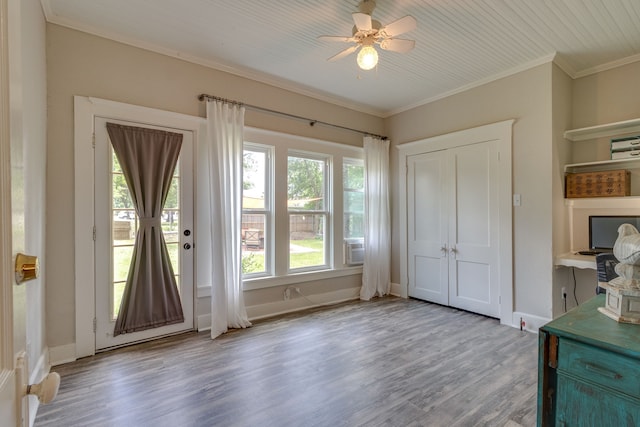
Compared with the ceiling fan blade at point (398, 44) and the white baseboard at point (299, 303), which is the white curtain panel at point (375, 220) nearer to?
the white baseboard at point (299, 303)

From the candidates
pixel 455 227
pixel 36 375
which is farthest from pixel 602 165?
pixel 36 375

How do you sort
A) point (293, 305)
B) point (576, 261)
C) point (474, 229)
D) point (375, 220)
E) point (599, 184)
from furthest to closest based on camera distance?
point (375, 220)
point (293, 305)
point (474, 229)
point (599, 184)
point (576, 261)

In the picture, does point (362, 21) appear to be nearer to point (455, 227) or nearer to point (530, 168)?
point (530, 168)

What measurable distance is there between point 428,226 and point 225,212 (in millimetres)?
2767

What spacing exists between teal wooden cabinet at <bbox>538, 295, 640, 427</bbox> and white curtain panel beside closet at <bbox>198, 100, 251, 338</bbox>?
2.81 metres

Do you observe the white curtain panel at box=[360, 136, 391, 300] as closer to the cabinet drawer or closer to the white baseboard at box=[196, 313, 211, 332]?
the white baseboard at box=[196, 313, 211, 332]

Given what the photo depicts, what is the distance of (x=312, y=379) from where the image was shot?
243 centimetres

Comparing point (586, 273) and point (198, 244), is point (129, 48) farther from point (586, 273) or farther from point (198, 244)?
point (586, 273)

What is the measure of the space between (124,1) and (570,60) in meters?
4.22

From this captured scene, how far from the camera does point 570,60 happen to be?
132 inches

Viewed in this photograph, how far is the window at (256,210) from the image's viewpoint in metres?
3.79

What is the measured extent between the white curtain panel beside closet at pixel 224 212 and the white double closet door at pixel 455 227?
253 centimetres

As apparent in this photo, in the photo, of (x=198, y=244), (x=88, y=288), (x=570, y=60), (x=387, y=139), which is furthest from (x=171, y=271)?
(x=570, y=60)

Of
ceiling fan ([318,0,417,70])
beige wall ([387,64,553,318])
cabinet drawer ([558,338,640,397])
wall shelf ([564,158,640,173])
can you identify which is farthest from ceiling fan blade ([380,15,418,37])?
wall shelf ([564,158,640,173])
